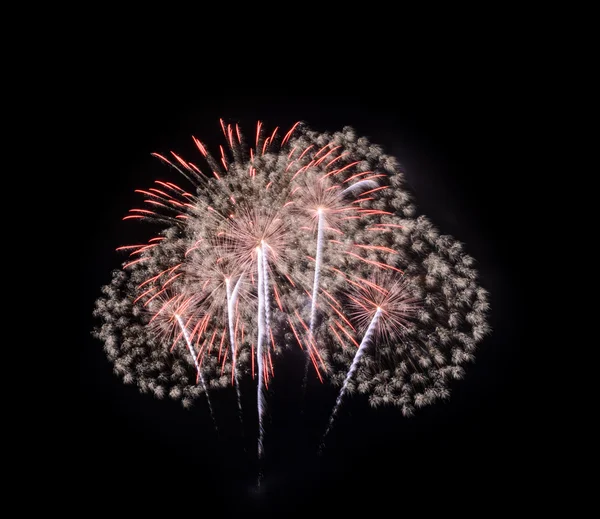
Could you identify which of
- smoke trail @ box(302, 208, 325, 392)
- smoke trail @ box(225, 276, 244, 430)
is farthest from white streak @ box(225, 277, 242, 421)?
smoke trail @ box(302, 208, 325, 392)

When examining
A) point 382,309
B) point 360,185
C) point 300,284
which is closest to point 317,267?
point 300,284

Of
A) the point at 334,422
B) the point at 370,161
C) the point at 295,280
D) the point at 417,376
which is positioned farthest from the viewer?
the point at 334,422

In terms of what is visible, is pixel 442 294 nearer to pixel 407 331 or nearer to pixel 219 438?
pixel 407 331

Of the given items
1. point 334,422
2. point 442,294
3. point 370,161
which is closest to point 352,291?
point 442,294

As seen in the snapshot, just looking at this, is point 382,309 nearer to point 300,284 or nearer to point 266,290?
point 300,284

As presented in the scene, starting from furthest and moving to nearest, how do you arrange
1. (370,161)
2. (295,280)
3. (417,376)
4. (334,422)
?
(334,422) < (370,161) < (295,280) < (417,376)

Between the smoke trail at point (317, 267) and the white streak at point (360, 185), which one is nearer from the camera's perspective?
the smoke trail at point (317, 267)

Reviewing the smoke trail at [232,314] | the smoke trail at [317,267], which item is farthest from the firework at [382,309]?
the smoke trail at [232,314]

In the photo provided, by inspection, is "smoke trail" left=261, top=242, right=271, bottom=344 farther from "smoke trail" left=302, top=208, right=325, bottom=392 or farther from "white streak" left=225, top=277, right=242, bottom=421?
"smoke trail" left=302, top=208, right=325, bottom=392

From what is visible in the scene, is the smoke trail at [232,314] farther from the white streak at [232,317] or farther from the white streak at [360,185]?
the white streak at [360,185]
